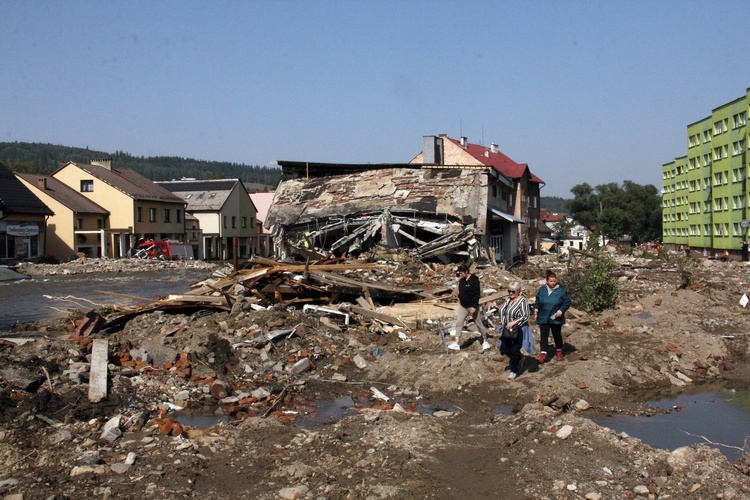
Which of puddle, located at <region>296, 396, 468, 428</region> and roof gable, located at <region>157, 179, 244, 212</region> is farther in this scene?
roof gable, located at <region>157, 179, 244, 212</region>

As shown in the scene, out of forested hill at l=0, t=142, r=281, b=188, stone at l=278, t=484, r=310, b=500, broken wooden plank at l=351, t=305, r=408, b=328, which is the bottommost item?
stone at l=278, t=484, r=310, b=500

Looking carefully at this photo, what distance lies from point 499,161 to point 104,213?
27.9 metres

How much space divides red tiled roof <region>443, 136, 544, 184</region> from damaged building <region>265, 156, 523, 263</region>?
55.3 ft

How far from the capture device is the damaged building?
2261cm

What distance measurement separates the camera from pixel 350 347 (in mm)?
12273

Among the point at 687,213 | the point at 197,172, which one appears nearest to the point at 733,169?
the point at 687,213

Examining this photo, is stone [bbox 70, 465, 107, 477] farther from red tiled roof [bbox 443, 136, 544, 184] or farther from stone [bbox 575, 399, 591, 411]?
red tiled roof [bbox 443, 136, 544, 184]

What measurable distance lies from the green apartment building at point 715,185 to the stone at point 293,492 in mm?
45634

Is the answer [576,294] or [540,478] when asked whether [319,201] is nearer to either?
[576,294]

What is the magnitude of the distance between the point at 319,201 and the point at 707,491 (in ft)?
71.1

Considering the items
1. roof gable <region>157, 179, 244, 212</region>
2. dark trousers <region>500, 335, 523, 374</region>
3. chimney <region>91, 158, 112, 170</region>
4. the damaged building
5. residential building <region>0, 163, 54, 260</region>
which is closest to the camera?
dark trousers <region>500, 335, 523, 374</region>

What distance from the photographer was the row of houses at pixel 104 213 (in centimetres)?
4284

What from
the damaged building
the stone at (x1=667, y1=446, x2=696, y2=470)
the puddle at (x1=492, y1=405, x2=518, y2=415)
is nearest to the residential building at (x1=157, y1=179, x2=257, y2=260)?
the damaged building

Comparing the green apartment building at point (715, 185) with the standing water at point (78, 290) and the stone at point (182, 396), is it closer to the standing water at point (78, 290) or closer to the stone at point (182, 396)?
the standing water at point (78, 290)
